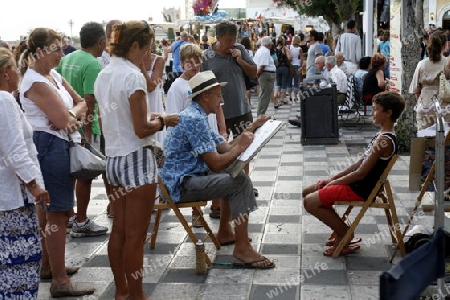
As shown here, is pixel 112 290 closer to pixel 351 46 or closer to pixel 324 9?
pixel 351 46

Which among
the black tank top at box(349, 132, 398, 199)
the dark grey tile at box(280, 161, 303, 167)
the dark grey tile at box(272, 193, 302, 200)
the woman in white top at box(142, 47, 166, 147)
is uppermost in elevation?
the woman in white top at box(142, 47, 166, 147)

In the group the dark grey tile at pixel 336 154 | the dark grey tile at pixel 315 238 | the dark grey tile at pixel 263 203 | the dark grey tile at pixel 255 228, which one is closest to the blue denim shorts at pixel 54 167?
the dark grey tile at pixel 255 228

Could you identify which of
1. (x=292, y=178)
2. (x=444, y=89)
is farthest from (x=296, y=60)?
(x=444, y=89)

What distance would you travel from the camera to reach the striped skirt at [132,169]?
401cm

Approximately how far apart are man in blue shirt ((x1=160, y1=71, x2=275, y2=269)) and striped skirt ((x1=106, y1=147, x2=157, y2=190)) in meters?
0.77

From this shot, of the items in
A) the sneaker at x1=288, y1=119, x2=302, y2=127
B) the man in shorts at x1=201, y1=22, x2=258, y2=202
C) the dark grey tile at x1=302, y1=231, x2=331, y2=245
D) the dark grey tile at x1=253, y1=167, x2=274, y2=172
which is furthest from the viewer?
the sneaker at x1=288, y1=119, x2=302, y2=127

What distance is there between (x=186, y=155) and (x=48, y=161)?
3.53ft

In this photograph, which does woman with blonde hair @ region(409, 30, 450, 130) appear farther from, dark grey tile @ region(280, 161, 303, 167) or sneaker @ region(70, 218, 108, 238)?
sneaker @ region(70, 218, 108, 238)

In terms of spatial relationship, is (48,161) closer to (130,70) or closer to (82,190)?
(130,70)

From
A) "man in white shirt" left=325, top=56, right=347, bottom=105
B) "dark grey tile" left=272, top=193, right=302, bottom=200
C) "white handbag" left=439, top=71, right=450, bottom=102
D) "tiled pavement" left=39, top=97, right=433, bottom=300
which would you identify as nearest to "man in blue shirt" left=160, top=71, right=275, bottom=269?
"tiled pavement" left=39, top=97, right=433, bottom=300

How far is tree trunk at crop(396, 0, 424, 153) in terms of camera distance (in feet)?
30.4

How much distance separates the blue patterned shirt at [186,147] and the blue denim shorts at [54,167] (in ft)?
2.84

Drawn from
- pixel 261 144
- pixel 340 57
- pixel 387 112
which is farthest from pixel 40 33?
pixel 340 57

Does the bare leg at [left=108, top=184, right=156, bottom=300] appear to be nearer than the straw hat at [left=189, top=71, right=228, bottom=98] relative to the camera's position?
Yes
